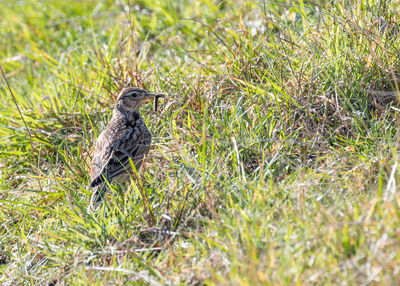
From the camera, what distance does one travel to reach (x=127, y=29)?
7.21 metres

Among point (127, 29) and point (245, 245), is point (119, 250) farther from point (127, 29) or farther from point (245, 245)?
point (127, 29)

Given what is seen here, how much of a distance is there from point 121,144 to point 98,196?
0.83 metres

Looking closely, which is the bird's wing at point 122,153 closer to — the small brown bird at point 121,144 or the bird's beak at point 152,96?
the small brown bird at point 121,144

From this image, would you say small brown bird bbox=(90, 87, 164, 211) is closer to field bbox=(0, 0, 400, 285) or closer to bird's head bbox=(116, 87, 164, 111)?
bird's head bbox=(116, 87, 164, 111)

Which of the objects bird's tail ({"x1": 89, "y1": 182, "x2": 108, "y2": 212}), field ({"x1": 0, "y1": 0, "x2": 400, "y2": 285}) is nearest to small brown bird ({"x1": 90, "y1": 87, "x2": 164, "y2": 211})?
bird's tail ({"x1": 89, "y1": 182, "x2": 108, "y2": 212})

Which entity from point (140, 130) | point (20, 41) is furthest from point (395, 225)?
point (20, 41)

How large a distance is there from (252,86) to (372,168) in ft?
4.80

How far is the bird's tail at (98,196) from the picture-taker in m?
4.36

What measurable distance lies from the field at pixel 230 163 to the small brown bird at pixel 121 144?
14cm

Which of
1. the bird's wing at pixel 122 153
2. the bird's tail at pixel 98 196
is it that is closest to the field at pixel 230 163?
the bird's tail at pixel 98 196

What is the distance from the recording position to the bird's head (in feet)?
18.0

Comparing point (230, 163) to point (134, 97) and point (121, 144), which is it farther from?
point (134, 97)

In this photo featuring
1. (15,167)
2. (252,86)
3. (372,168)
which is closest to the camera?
(372,168)

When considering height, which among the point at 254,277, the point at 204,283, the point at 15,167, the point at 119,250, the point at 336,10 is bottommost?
the point at 15,167
